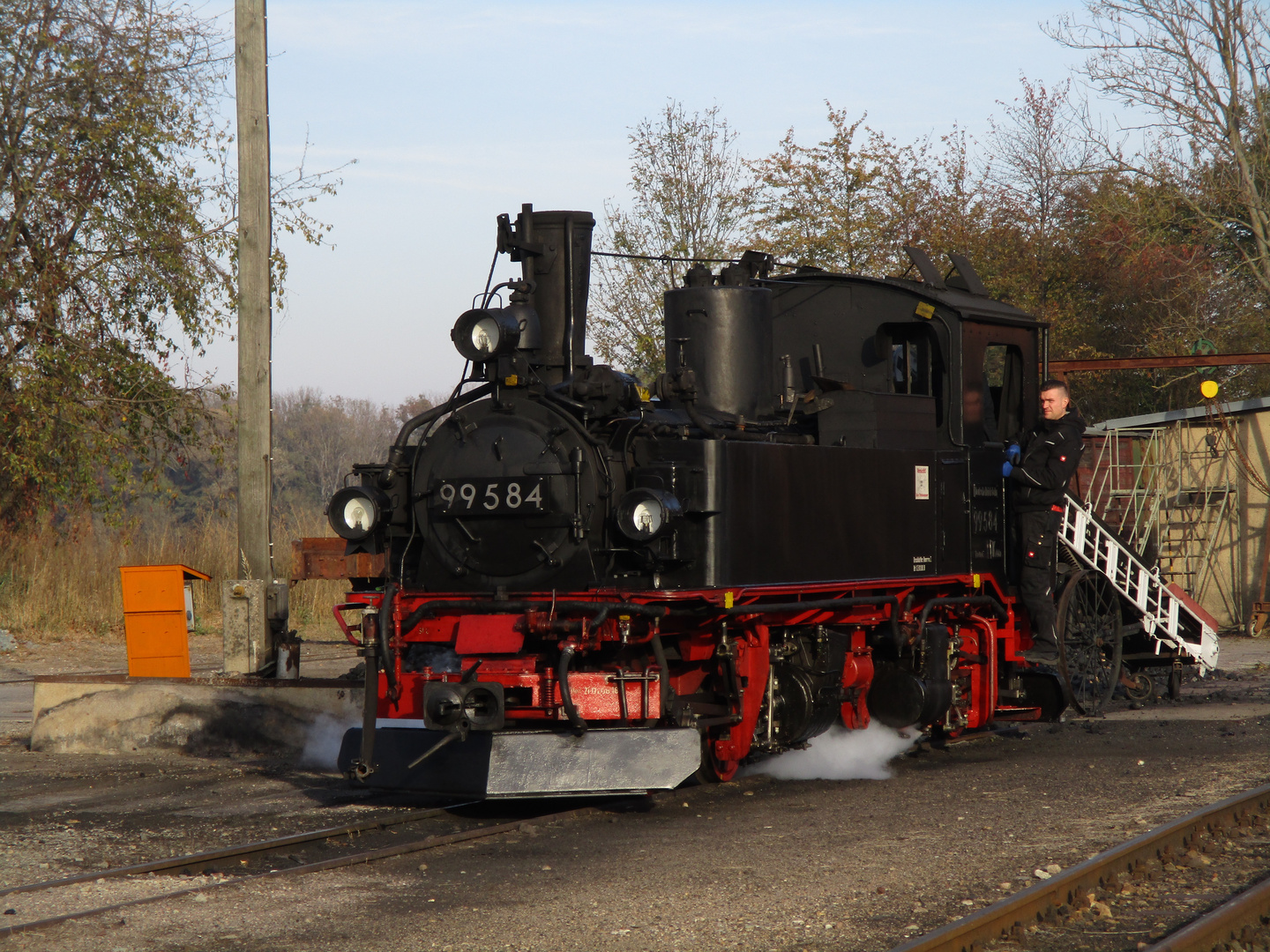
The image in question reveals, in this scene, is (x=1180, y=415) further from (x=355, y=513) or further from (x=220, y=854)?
(x=220, y=854)

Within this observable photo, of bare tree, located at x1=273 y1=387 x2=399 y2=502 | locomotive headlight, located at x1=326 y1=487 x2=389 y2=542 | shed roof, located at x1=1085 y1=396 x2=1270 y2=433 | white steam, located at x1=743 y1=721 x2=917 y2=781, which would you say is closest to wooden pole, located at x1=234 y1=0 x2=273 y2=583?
locomotive headlight, located at x1=326 y1=487 x2=389 y2=542

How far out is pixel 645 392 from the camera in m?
7.05

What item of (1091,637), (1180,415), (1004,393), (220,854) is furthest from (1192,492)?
(220,854)

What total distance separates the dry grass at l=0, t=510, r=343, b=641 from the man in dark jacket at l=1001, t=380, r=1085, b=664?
35.4 feet

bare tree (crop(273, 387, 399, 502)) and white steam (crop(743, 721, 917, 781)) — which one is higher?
bare tree (crop(273, 387, 399, 502))

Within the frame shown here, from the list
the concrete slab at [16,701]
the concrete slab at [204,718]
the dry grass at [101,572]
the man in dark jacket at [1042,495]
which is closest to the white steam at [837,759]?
the man in dark jacket at [1042,495]

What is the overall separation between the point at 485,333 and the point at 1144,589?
6.39m

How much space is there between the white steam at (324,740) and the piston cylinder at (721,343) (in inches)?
132

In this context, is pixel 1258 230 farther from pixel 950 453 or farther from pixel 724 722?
pixel 724 722

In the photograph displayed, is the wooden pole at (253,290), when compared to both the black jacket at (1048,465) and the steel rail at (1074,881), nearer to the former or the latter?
the black jacket at (1048,465)

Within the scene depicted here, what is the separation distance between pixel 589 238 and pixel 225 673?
4.60m

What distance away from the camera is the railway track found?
5.01 m

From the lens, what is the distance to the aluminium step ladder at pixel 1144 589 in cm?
1020

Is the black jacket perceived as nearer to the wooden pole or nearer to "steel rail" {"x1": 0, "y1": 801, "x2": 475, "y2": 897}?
"steel rail" {"x1": 0, "y1": 801, "x2": 475, "y2": 897}
